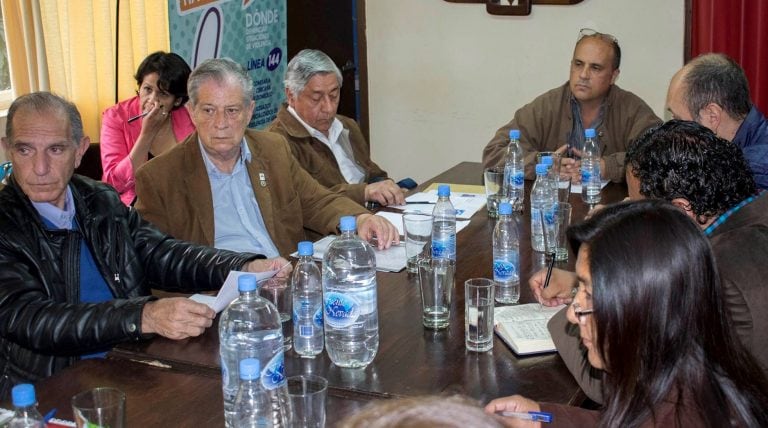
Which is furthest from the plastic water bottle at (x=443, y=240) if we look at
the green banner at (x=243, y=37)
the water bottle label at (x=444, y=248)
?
the green banner at (x=243, y=37)

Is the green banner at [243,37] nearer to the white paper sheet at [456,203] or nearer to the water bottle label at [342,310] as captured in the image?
the white paper sheet at [456,203]

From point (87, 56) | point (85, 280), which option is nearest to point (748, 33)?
point (87, 56)

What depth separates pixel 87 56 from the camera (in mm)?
4215

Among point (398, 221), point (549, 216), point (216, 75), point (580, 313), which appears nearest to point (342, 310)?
point (580, 313)

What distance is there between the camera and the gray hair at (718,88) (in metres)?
3.02

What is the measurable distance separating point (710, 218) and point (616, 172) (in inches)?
63.0

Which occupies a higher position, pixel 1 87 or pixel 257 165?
pixel 1 87

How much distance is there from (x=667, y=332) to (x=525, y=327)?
690 millimetres

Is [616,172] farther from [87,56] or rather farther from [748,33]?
[87,56]

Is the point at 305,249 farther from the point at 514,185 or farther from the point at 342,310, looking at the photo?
the point at 514,185

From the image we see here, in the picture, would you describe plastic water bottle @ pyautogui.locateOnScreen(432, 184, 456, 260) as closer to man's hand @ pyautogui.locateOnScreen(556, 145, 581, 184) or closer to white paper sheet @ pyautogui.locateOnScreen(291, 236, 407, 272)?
white paper sheet @ pyautogui.locateOnScreen(291, 236, 407, 272)

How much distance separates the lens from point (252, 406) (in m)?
1.61

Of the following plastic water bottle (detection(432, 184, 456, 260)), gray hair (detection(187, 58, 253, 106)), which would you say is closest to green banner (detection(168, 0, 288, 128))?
gray hair (detection(187, 58, 253, 106))

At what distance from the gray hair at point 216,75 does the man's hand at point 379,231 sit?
2.00ft
